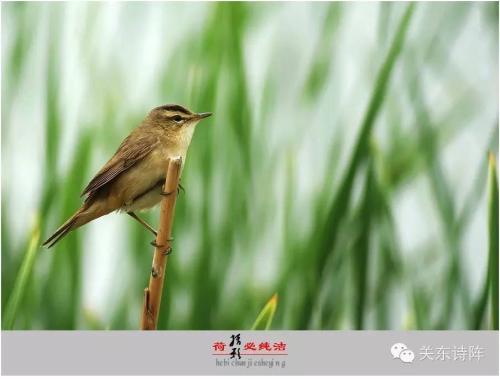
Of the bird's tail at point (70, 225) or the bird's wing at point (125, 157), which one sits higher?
the bird's wing at point (125, 157)

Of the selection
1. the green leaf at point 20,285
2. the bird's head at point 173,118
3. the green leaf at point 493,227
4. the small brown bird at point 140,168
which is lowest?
the green leaf at point 20,285

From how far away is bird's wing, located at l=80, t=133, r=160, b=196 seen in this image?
2453 mm

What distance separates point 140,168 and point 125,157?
79mm

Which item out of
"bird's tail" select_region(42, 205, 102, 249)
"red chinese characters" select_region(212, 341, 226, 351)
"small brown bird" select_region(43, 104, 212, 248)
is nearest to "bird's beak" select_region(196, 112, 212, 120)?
"small brown bird" select_region(43, 104, 212, 248)

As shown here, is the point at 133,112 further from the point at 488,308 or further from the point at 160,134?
the point at 488,308

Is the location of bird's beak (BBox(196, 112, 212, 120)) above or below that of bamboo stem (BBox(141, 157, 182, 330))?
above

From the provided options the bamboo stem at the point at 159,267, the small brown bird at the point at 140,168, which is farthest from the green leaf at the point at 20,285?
the bamboo stem at the point at 159,267

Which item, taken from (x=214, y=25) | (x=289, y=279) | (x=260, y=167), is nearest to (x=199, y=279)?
(x=289, y=279)

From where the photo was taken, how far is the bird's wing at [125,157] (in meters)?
2.45

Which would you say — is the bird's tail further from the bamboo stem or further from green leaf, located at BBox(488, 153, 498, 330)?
green leaf, located at BBox(488, 153, 498, 330)

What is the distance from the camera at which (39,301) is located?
2391 mm

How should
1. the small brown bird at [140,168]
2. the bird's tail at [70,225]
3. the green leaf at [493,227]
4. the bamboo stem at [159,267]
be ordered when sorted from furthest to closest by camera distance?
the small brown bird at [140,168]
the bird's tail at [70,225]
the green leaf at [493,227]
the bamboo stem at [159,267]

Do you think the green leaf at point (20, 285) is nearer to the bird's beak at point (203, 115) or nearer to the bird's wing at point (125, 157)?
the bird's wing at point (125, 157)

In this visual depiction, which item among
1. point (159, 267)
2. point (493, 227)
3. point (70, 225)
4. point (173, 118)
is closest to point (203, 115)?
point (173, 118)
